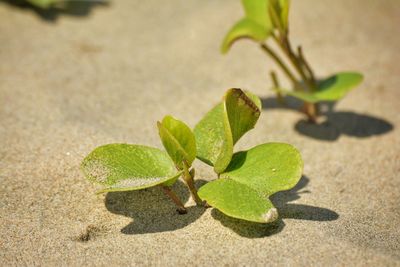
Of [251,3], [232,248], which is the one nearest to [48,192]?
[232,248]

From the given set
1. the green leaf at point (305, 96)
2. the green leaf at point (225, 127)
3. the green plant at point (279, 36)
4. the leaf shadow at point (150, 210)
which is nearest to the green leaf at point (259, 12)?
the green plant at point (279, 36)

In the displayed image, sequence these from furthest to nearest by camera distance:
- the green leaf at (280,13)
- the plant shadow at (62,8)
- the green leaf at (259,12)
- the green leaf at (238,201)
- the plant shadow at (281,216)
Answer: the plant shadow at (62,8) < the green leaf at (259,12) < the green leaf at (280,13) < the plant shadow at (281,216) < the green leaf at (238,201)

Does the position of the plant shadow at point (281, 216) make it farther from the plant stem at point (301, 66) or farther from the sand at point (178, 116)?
the plant stem at point (301, 66)

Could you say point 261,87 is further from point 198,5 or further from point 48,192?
point 48,192

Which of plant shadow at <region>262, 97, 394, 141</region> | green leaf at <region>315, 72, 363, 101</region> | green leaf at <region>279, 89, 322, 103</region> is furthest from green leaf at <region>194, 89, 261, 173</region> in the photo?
plant shadow at <region>262, 97, 394, 141</region>

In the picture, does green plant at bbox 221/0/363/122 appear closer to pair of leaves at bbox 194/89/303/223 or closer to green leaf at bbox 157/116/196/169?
pair of leaves at bbox 194/89/303/223

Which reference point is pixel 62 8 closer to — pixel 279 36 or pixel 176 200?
pixel 279 36
